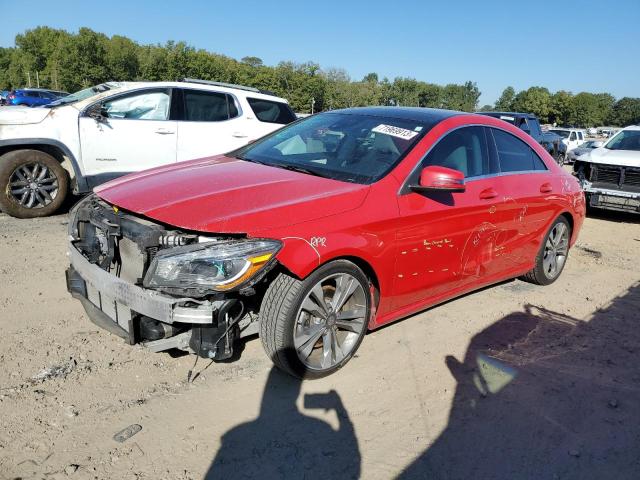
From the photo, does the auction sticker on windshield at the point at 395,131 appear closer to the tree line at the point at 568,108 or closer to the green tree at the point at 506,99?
the tree line at the point at 568,108

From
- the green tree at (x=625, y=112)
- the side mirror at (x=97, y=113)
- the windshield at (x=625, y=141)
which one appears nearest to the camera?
the side mirror at (x=97, y=113)

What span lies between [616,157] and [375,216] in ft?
27.3

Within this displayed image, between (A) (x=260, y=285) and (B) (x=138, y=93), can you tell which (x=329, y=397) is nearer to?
(A) (x=260, y=285)

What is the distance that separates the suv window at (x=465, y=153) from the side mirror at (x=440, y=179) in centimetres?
21

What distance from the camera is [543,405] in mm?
3219

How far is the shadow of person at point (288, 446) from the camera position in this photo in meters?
2.48

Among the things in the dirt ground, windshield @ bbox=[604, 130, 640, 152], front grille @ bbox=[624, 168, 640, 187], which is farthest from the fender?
windshield @ bbox=[604, 130, 640, 152]

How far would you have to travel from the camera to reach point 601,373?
367cm

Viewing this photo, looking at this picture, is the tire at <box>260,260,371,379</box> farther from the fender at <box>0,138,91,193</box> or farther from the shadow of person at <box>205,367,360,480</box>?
the fender at <box>0,138,91,193</box>

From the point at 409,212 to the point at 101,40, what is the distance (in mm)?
78143

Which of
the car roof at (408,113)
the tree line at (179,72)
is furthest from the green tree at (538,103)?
the car roof at (408,113)

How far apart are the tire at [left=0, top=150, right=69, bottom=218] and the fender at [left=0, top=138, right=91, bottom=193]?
12 centimetres

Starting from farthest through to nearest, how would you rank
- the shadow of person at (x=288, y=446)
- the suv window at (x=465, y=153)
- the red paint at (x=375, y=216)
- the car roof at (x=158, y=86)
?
the car roof at (x=158, y=86) < the suv window at (x=465, y=153) < the red paint at (x=375, y=216) < the shadow of person at (x=288, y=446)

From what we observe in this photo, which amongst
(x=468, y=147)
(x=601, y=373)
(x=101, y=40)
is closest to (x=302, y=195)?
(x=468, y=147)
